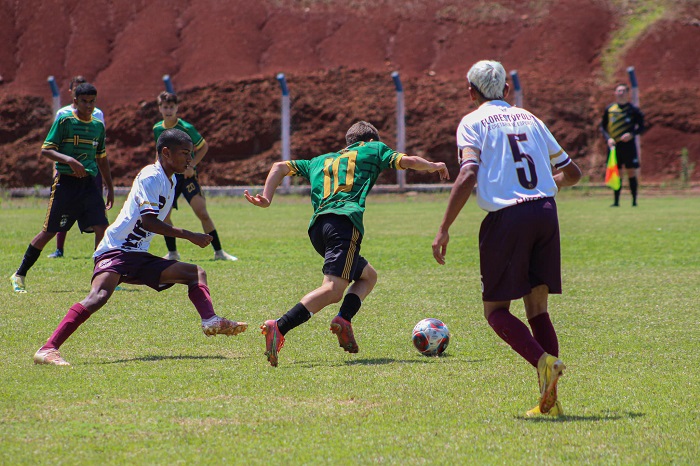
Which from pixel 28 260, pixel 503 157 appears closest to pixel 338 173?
pixel 503 157

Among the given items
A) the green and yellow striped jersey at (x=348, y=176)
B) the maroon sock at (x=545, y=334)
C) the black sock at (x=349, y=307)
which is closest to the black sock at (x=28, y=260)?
the green and yellow striped jersey at (x=348, y=176)

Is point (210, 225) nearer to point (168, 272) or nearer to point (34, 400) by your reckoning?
point (168, 272)

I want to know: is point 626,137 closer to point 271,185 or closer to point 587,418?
point 271,185

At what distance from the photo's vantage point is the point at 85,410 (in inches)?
190

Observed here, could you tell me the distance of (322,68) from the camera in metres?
39.0

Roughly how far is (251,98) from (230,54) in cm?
327

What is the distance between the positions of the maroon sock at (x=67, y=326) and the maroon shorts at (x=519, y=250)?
8.54 feet

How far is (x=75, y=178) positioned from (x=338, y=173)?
14.4ft

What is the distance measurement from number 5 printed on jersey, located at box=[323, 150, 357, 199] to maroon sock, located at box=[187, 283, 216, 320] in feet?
3.28

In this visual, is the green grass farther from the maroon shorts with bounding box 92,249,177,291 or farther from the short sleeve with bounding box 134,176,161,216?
the short sleeve with bounding box 134,176,161,216

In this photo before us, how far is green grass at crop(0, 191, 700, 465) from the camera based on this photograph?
4.21 meters

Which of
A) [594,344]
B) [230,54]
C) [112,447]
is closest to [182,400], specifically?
[112,447]

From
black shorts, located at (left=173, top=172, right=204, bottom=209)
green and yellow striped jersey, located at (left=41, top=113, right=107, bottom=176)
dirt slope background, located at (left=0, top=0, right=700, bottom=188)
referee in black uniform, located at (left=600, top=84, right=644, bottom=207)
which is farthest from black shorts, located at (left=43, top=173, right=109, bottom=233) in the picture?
dirt slope background, located at (left=0, top=0, right=700, bottom=188)

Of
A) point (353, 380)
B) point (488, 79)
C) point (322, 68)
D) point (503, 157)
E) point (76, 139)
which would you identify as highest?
point (322, 68)
